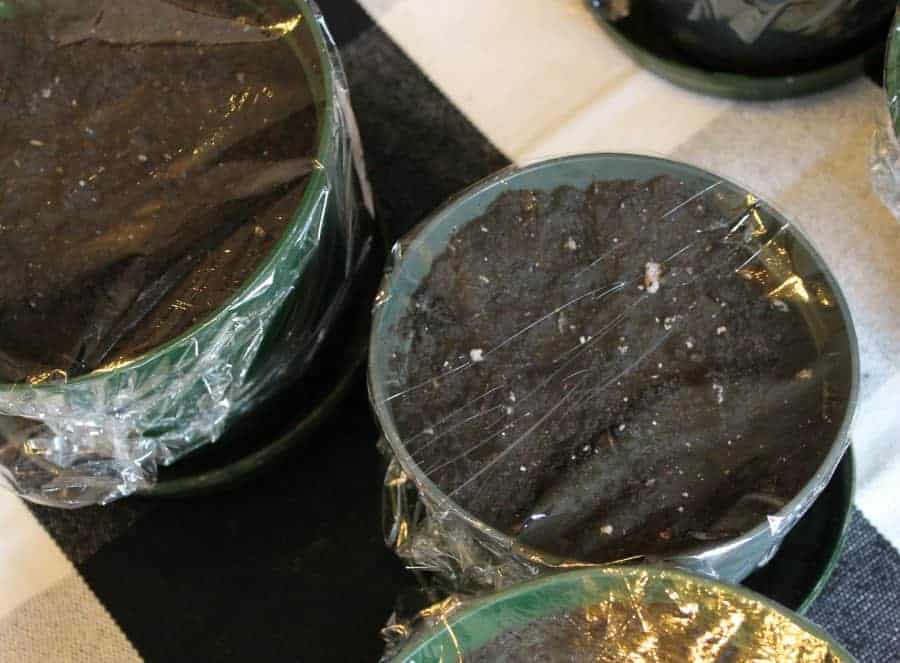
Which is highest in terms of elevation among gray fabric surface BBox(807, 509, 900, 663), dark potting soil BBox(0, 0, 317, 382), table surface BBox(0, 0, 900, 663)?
dark potting soil BBox(0, 0, 317, 382)

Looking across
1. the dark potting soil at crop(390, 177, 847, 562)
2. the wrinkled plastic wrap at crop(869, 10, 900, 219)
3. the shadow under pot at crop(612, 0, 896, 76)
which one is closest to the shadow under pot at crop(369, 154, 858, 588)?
the dark potting soil at crop(390, 177, 847, 562)

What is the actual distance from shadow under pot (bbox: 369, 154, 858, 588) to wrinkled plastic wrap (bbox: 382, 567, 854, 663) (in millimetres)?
56

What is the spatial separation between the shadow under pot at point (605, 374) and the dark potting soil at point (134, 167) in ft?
0.42

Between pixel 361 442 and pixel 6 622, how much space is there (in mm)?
316

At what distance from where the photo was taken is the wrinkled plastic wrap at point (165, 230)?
0.68m

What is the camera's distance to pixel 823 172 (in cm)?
94

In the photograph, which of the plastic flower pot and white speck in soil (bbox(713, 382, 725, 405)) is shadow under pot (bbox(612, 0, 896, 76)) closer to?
the plastic flower pot

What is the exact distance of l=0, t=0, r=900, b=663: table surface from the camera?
809mm

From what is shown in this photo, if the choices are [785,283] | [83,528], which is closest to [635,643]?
[785,283]

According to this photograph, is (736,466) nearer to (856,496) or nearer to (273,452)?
(856,496)

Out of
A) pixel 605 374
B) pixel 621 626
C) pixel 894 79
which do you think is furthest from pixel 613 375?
pixel 894 79

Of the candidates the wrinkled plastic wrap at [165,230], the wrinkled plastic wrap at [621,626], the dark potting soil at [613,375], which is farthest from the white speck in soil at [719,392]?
the wrinkled plastic wrap at [165,230]

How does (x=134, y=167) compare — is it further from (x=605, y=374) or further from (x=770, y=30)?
(x=770, y=30)

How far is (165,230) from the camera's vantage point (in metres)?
0.73
